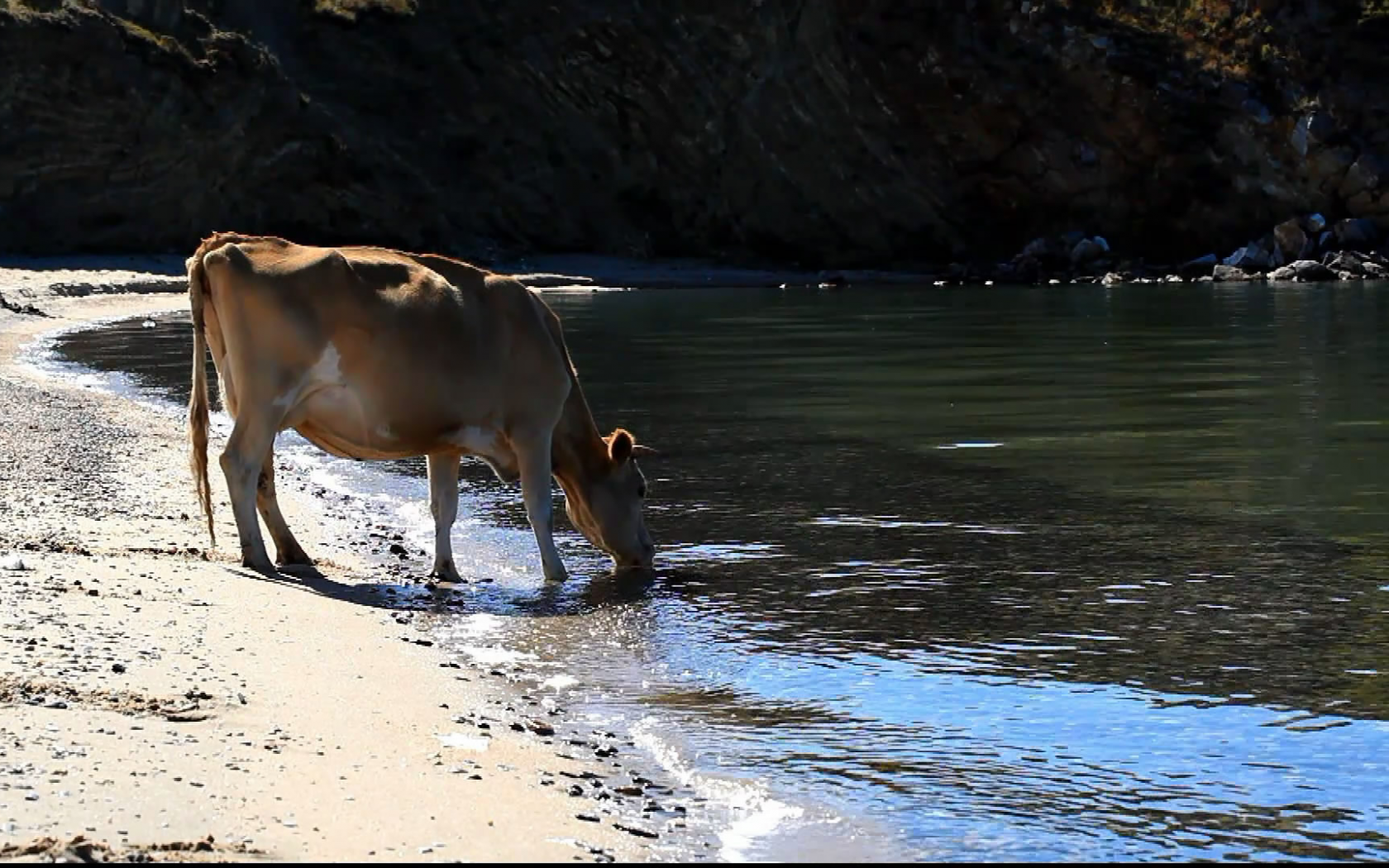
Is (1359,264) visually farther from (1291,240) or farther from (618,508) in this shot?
(618,508)

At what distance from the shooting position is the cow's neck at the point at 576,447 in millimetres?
12148

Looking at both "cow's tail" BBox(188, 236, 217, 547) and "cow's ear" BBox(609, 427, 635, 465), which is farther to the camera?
"cow's ear" BBox(609, 427, 635, 465)

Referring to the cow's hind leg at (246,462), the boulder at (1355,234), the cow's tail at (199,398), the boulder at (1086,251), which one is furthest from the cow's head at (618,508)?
the boulder at (1355,234)

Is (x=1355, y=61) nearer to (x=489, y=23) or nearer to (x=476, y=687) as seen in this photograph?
(x=489, y=23)

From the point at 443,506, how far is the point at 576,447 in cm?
101

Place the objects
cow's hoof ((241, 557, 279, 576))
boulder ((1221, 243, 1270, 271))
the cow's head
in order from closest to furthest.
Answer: cow's hoof ((241, 557, 279, 576)), the cow's head, boulder ((1221, 243, 1270, 271))

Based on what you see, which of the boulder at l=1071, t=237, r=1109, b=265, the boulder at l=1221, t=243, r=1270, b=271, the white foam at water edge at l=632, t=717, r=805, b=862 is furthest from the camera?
the boulder at l=1071, t=237, r=1109, b=265

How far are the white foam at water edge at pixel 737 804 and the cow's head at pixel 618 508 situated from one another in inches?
185

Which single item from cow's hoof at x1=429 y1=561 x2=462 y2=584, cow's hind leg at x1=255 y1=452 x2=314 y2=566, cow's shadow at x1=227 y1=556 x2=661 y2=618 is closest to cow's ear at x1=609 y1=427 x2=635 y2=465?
cow's shadow at x1=227 y1=556 x2=661 y2=618

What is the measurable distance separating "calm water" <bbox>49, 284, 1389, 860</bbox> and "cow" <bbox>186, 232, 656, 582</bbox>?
67cm

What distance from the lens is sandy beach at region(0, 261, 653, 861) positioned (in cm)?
546

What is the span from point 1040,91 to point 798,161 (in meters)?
8.81

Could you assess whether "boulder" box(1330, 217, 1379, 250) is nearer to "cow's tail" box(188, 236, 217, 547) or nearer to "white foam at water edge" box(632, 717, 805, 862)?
"cow's tail" box(188, 236, 217, 547)

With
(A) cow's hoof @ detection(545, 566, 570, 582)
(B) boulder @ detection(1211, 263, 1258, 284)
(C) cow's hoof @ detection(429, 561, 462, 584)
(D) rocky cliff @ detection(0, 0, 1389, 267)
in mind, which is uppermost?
(D) rocky cliff @ detection(0, 0, 1389, 267)
